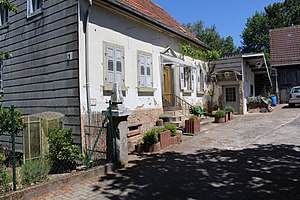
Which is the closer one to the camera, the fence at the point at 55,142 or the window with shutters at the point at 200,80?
the fence at the point at 55,142

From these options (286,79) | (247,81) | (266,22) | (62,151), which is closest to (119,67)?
(62,151)

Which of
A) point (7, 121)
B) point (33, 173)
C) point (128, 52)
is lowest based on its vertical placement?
point (33, 173)

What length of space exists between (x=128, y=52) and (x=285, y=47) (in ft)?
76.4

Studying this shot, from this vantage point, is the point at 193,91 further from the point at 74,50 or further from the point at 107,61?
the point at 74,50

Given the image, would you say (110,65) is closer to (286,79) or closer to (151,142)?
(151,142)

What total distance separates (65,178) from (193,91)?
11591 millimetres

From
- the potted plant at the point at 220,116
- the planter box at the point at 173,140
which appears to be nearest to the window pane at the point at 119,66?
the planter box at the point at 173,140

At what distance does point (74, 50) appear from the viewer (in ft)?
28.3

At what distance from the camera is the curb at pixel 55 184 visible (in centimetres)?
490

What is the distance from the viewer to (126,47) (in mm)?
10500

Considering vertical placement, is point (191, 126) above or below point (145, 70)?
below

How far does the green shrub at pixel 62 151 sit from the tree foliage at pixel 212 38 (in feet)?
169

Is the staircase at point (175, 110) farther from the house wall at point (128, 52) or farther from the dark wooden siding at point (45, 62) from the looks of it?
the dark wooden siding at point (45, 62)

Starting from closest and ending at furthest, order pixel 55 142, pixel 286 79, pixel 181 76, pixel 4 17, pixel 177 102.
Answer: pixel 55 142 → pixel 4 17 → pixel 177 102 → pixel 181 76 → pixel 286 79
